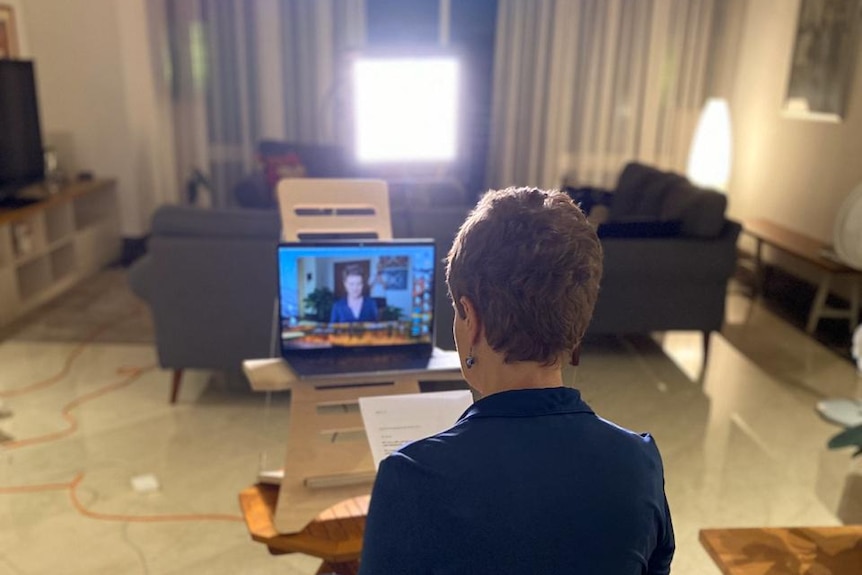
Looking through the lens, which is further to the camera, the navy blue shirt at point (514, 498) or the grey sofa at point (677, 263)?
the grey sofa at point (677, 263)

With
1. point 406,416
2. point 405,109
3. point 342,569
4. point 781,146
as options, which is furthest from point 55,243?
point 781,146

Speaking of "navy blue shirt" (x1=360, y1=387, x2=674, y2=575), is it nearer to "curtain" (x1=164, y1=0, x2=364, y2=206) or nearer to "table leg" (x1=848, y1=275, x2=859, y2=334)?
"table leg" (x1=848, y1=275, x2=859, y2=334)

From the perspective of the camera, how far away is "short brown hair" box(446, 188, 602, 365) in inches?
31.5

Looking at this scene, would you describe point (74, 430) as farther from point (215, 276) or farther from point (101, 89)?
point (101, 89)

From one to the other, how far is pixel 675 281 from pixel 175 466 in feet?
7.78

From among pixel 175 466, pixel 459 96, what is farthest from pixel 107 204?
pixel 175 466

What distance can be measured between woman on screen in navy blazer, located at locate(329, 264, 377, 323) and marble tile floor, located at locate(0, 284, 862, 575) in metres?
0.36

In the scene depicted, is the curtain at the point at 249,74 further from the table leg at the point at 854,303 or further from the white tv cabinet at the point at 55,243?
the table leg at the point at 854,303

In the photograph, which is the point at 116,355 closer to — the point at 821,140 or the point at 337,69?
the point at 337,69

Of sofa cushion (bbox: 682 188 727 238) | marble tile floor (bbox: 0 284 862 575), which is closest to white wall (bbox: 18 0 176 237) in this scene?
marble tile floor (bbox: 0 284 862 575)

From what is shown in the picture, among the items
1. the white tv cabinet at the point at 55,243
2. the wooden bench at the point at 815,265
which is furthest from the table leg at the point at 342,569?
the wooden bench at the point at 815,265

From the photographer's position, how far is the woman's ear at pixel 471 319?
84 centimetres

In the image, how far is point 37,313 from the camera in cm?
403

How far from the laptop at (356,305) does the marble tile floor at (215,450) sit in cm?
31
